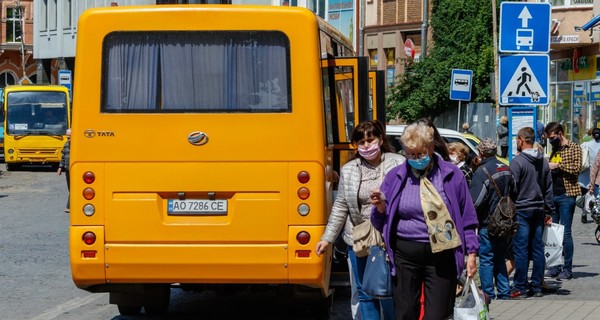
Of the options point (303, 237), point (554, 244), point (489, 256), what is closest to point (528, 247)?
point (554, 244)

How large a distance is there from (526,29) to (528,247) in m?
2.44

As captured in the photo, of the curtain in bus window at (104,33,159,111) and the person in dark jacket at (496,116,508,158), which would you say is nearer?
the curtain in bus window at (104,33,159,111)

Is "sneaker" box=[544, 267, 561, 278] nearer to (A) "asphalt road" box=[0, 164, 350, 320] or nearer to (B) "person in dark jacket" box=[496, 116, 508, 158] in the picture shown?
(A) "asphalt road" box=[0, 164, 350, 320]

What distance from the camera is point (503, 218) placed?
1348 centimetres

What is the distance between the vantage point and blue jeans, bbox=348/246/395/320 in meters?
9.77

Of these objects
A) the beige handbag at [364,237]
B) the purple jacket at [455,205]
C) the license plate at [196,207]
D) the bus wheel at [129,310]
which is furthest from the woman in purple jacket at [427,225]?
the bus wheel at [129,310]

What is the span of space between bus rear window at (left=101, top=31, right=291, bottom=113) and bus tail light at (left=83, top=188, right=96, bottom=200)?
68 cm

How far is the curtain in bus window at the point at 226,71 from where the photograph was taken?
1144 cm

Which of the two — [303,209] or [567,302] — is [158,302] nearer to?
[303,209]

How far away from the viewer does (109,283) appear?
11500 mm

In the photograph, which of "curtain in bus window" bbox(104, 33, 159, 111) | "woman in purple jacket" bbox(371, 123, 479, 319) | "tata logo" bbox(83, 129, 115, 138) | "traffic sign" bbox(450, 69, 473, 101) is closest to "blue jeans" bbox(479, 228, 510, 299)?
"curtain in bus window" bbox(104, 33, 159, 111)

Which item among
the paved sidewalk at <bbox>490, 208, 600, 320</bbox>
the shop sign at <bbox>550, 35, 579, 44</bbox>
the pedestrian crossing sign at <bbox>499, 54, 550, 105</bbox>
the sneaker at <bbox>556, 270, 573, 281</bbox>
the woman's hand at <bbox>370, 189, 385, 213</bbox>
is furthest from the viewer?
the shop sign at <bbox>550, 35, 579, 44</bbox>

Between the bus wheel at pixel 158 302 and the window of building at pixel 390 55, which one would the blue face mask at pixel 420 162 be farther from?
the window of building at pixel 390 55

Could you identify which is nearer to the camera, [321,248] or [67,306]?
[321,248]
